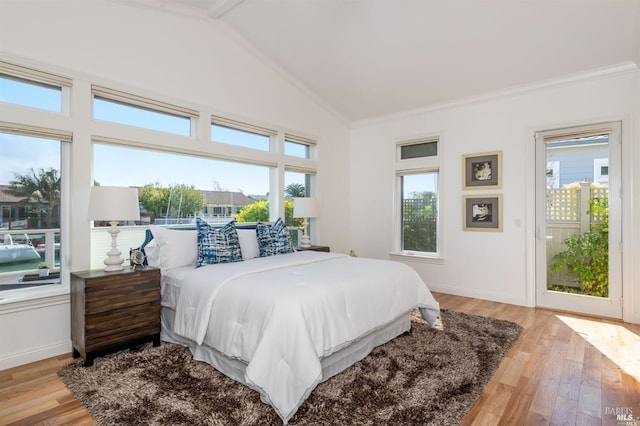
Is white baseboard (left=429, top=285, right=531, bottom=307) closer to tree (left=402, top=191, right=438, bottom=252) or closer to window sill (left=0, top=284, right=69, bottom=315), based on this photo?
tree (left=402, top=191, right=438, bottom=252)

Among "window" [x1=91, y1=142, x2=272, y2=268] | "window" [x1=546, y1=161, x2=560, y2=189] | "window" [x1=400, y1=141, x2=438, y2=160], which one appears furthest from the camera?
"window" [x1=400, y1=141, x2=438, y2=160]

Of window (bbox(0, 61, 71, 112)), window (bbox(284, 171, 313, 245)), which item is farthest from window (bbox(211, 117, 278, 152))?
window (bbox(0, 61, 71, 112))

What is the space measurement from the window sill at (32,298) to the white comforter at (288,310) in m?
1.08

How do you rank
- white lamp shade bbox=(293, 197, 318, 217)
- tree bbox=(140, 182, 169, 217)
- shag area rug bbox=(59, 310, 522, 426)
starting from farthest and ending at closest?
white lamp shade bbox=(293, 197, 318, 217) < tree bbox=(140, 182, 169, 217) < shag area rug bbox=(59, 310, 522, 426)

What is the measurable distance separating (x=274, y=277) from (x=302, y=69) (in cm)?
328

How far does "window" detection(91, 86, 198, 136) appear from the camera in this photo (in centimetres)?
324

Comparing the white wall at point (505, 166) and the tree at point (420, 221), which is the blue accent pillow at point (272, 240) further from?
the tree at point (420, 221)

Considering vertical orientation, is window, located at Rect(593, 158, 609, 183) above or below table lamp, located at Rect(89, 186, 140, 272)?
above

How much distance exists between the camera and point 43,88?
9.53 ft

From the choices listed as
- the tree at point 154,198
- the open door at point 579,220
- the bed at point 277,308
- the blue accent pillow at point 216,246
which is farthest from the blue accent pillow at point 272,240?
the open door at point 579,220

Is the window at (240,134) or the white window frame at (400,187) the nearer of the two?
the window at (240,134)

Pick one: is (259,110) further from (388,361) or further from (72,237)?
(388,361)

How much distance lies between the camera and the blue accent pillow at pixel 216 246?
3225mm

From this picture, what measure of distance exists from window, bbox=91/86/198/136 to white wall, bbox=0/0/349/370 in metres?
Result: 0.09
